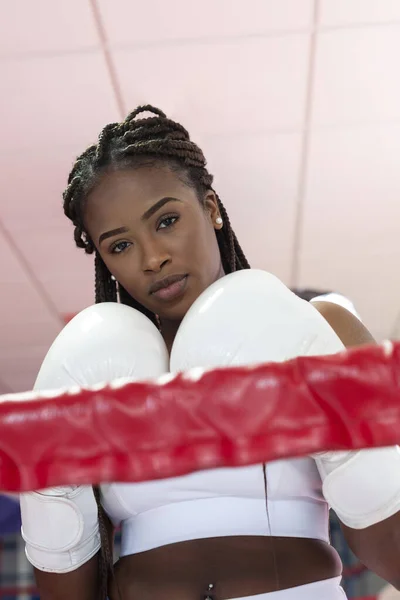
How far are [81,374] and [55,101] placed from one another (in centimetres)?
→ 135

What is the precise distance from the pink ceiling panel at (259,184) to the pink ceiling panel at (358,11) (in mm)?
436

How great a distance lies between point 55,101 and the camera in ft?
6.02

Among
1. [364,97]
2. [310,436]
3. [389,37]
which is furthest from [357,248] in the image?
[310,436]

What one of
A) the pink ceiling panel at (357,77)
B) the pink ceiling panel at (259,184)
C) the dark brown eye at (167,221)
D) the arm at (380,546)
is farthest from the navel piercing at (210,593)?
the pink ceiling panel at (259,184)

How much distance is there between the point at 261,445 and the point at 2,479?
0.16 m

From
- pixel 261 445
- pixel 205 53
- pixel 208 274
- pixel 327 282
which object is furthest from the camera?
pixel 327 282

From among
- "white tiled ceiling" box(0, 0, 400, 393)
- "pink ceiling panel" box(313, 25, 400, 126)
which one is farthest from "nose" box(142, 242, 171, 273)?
"pink ceiling panel" box(313, 25, 400, 126)

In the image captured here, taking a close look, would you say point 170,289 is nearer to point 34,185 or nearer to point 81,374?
point 81,374

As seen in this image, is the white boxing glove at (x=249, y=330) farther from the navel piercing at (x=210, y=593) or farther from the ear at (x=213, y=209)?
the ear at (x=213, y=209)

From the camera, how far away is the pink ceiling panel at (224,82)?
1.70m

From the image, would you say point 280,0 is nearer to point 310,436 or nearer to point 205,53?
point 205,53

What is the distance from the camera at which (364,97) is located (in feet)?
6.20

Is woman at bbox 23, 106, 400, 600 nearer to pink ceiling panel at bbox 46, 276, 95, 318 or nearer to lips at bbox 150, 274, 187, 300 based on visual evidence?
lips at bbox 150, 274, 187, 300

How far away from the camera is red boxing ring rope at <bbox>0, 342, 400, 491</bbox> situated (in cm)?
42
